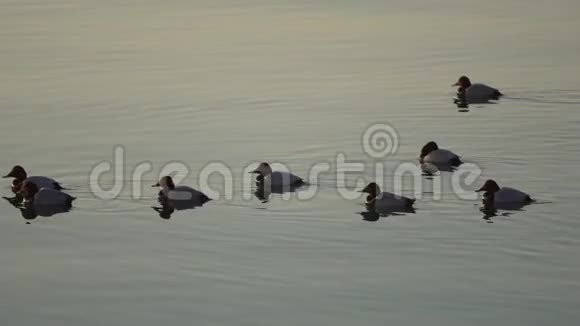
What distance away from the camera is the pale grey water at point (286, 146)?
46.1 feet

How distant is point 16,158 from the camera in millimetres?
21141

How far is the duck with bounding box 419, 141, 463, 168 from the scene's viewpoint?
19.7 meters

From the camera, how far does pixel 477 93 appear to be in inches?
982

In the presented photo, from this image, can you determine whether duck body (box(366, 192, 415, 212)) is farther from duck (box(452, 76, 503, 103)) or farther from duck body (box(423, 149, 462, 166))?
duck (box(452, 76, 503, 103))

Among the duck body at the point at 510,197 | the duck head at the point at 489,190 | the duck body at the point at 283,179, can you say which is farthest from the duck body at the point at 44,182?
the duck body at the point at 510,197

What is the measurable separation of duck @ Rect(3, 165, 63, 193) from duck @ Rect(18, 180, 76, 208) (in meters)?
0.14

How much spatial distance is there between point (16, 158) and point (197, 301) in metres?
8.17

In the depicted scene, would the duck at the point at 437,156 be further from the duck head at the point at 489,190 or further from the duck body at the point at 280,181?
the duck body at the point at 280,181

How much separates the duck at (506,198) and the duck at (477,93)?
692cm

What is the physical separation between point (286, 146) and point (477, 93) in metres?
5.25

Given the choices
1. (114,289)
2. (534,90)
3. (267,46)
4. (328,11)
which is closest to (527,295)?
(114,289)

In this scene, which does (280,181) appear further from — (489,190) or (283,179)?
(489,190)

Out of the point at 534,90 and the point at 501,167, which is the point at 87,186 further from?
the point at 534,90

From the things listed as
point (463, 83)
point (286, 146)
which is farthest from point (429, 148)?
point (463, 83)
